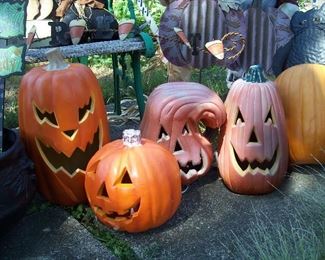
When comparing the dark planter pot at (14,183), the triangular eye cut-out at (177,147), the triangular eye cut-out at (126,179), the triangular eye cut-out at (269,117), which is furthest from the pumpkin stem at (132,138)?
the triangular eye cut-out at (269,117)

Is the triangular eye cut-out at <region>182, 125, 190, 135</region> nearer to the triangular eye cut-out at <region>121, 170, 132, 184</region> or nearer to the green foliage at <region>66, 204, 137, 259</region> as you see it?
the triangular eye cut-out at <region>121, 170, 132, 184</region>

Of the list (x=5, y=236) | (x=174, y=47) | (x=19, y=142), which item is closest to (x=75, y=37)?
(x=174, y=47)

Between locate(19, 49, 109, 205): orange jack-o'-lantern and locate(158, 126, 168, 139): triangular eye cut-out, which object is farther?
locate(158, 126, 168, 139): triangular eye cut-out

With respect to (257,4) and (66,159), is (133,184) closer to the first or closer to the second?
(66,159)

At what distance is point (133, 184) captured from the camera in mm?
2193

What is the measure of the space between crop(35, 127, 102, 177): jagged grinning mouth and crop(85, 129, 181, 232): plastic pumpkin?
14 centimetres

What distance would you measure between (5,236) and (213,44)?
1.54m

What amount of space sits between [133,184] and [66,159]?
43cm

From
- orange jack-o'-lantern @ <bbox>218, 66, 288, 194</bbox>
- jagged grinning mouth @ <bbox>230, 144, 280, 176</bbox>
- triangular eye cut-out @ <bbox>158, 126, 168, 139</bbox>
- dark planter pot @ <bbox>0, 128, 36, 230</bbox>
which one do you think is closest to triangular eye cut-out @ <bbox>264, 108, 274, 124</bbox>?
orange jack-o'-lantern @ <bbox>218, 66, 288, 194</bbox>

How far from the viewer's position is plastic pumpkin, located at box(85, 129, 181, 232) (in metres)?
2.19

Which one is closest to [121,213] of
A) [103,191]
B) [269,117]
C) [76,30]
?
[103,191]

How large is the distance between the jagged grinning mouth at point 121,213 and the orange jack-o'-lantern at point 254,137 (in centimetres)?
60

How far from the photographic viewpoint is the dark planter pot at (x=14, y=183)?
206cm

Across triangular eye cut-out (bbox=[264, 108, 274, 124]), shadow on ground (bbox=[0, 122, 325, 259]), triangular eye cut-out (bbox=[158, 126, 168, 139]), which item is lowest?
shadow on ground (bbox=[0, 122, 325, 259])
